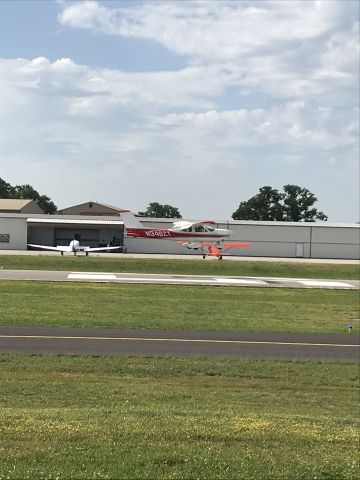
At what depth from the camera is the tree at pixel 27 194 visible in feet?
471

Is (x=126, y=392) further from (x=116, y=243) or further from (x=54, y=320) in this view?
(x=116, y=243)

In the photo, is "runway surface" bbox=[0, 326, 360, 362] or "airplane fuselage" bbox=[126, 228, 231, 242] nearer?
"runway surface" bbox=[0, 326, 360, 362]

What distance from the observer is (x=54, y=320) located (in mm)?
19516

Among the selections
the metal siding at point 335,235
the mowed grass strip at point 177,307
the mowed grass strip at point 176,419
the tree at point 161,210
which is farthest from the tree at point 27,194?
the mowed grass strip at point 176,419

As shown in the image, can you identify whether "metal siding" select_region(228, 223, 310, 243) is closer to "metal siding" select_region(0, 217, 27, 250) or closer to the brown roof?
"metal siding" select_region(0, 217, 27, 250)

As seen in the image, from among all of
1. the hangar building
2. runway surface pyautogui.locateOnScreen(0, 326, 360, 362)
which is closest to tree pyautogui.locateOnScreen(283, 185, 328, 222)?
the hangar building

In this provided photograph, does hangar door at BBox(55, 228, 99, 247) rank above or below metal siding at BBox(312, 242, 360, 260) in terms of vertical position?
above

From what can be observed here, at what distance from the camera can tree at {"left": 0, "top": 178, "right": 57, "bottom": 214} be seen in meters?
144

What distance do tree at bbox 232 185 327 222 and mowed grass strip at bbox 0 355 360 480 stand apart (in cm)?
11522

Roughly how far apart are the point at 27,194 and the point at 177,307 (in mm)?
135510

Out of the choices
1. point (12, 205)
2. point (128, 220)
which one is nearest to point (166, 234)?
point (128, 220)

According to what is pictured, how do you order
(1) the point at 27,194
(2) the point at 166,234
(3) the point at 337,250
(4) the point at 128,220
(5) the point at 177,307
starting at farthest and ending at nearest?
1. (1) the point at 27,194
2. (3) the point at 337,250
3. (4) the point at 128,220
4. (2) the point at 166,234
5. (5) the point at 177,307

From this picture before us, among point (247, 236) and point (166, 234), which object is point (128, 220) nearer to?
point (166, 234)

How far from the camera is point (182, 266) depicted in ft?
155
